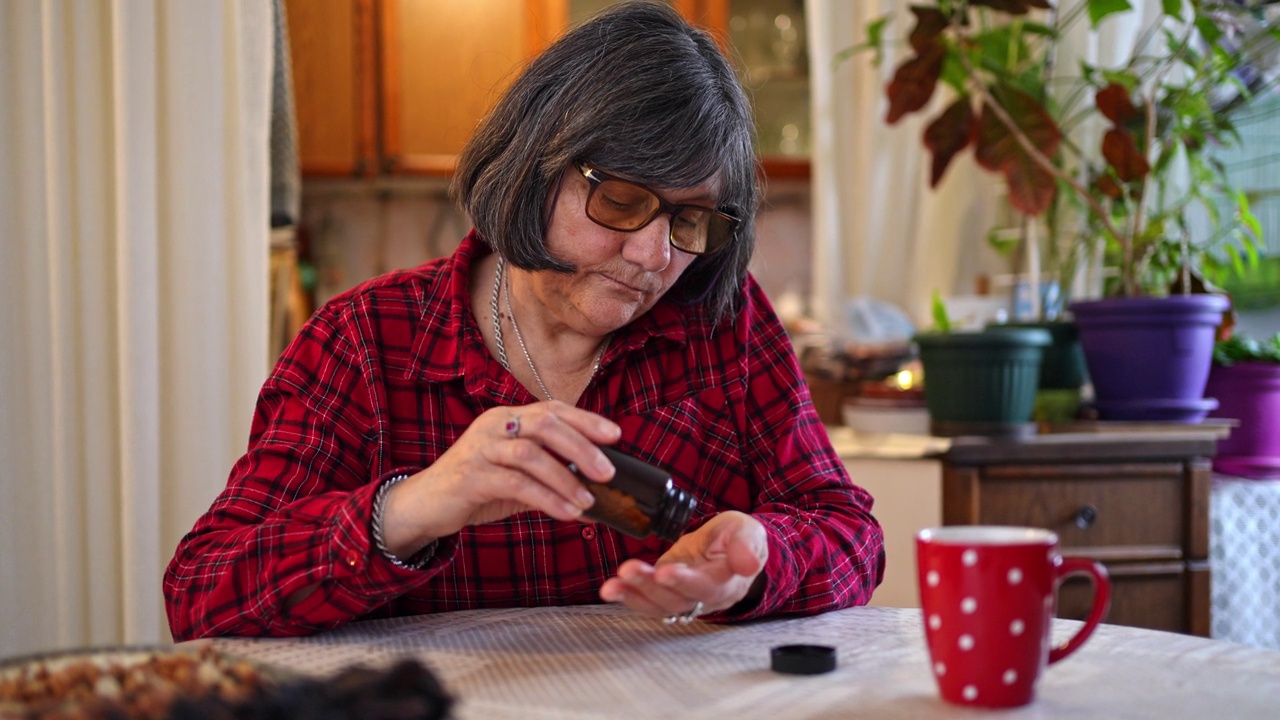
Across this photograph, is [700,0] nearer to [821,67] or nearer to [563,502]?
[821,67]

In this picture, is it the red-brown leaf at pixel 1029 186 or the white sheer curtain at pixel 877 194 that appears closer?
the red-brown leaf at pixel 1029 186

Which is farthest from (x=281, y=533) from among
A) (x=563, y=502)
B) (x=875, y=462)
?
(x=875, y=462)

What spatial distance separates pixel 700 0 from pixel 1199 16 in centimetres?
159

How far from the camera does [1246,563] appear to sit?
78.8 inches

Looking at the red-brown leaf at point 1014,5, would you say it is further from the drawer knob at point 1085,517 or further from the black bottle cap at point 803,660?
the black bottle cap at point 803,660

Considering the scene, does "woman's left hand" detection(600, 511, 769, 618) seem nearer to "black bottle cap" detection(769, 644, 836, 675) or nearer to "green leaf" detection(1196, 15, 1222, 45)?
"black bottle cap" detection(769, 644, 836, 675)

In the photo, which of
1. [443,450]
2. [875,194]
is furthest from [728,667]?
[875,194]

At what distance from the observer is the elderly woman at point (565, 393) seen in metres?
0.91

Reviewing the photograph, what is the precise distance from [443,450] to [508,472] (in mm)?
326

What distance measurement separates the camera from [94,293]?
150cm

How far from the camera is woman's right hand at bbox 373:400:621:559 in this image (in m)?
0.81

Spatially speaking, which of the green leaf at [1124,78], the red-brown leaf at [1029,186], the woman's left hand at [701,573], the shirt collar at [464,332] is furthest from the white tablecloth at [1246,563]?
the woman's left hand at [701,573]

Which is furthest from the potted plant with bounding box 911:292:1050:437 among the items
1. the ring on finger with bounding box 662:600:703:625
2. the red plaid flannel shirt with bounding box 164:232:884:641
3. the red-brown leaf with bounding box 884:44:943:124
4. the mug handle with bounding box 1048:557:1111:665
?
the mug handle with bounding box 1048:557:1111:665

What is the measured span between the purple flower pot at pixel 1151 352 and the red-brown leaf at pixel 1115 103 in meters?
0.35
